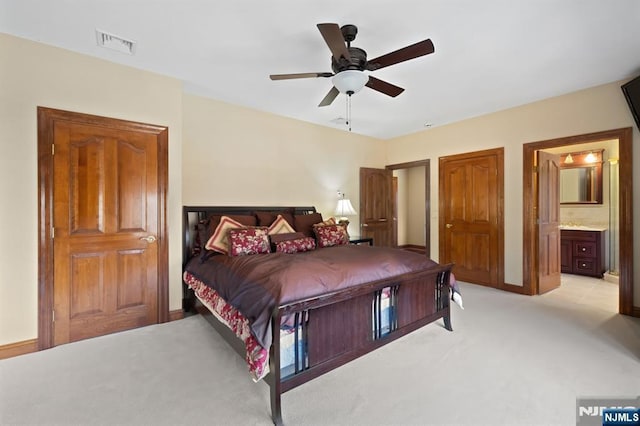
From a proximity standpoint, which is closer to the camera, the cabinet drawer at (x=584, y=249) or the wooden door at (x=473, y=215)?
the wooden door at (x=473, y=215)

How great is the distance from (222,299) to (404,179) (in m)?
6.80

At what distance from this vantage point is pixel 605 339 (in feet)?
8.87

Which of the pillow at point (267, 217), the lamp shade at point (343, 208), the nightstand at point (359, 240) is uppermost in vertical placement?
the lamp shade at point (343, 208)

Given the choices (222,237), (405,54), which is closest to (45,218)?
(222,237)

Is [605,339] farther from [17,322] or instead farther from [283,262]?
[17,322]

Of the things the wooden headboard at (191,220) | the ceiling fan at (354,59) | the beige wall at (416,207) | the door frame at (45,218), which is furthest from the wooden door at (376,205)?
the door frame at (45,218)

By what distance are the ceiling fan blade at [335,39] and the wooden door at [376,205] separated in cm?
372

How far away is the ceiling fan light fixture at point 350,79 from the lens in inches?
89.5

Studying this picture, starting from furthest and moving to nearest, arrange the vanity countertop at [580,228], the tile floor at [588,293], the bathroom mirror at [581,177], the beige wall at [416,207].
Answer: the beige wall at [416,207], the bathroom mirror at [581,177], the vanity countertop at [580,228], the tile floor at [588,293]

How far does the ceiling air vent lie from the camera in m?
2.50

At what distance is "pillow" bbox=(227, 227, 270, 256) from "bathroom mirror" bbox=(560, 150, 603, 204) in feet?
20.1

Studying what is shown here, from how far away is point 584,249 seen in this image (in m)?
5.17

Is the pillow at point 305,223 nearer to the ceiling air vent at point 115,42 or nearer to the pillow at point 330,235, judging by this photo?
the pillow at point 330,235

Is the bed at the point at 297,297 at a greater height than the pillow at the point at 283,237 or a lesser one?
lesser
